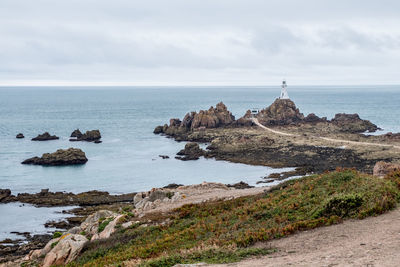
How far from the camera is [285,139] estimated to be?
82.8m

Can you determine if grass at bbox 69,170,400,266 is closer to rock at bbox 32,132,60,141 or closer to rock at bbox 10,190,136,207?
rock at bbox 10,190,136,207

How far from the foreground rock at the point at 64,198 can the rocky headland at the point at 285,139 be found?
23.9 m

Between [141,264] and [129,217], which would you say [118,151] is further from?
[141,264]

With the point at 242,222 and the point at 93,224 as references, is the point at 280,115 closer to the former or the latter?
the point at 93,224

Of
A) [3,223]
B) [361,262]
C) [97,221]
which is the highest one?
[361,262]

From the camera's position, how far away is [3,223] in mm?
39312

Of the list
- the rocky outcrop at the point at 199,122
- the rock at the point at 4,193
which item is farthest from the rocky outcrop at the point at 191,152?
the rock at the point at 4,193

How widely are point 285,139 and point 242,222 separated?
6665 centimetres

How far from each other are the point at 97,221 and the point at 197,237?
10565mm

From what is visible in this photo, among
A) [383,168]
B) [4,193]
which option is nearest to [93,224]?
[383,168]

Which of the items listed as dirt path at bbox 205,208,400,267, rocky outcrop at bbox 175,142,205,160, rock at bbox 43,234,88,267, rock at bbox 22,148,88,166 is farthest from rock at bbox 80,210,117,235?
rocky outcrop at bbox 175,142,205,160

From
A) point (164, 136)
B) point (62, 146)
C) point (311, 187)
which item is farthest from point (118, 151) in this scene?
point (311, 187)

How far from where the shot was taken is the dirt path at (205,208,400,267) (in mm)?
11156

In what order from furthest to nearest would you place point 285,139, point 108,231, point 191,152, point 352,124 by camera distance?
1. point 352,124
2. point 285,139
3. point 191,152
4. point 108,231
